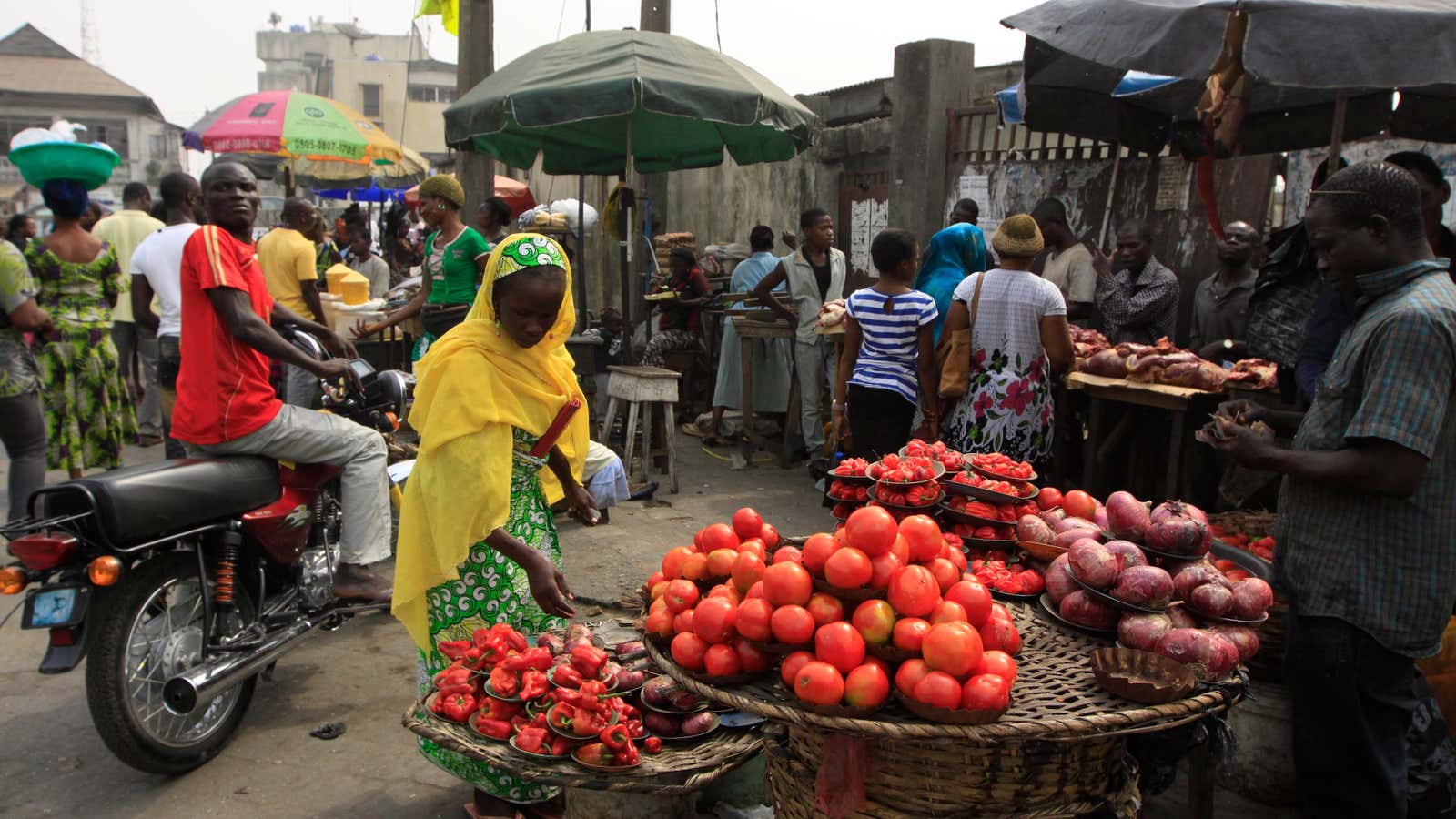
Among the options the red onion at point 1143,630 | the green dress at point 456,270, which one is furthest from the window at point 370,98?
the red onion at point 1143,630

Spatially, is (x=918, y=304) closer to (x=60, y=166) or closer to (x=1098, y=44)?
(x=1098, y=44)

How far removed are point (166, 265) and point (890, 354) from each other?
461cm

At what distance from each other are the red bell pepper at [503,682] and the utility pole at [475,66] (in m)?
7.98

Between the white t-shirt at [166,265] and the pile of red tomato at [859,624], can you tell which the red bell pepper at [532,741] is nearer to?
the pile of red tomato at [859,624]

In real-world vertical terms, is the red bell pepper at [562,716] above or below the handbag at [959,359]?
below

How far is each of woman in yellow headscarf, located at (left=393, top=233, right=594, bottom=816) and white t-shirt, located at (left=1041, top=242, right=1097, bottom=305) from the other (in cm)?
525

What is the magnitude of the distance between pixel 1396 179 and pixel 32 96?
163 ft

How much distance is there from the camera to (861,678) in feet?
6.28

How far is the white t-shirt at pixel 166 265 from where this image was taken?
19.6 ft

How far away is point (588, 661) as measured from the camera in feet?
8.71

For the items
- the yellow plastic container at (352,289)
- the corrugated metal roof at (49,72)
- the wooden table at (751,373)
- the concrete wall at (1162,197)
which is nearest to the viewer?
the concrete wall at (1162,197)

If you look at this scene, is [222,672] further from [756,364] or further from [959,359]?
[756,364]

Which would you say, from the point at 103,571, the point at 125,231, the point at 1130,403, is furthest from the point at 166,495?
the point at 125,231

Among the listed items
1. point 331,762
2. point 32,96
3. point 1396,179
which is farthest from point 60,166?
point 32,96
